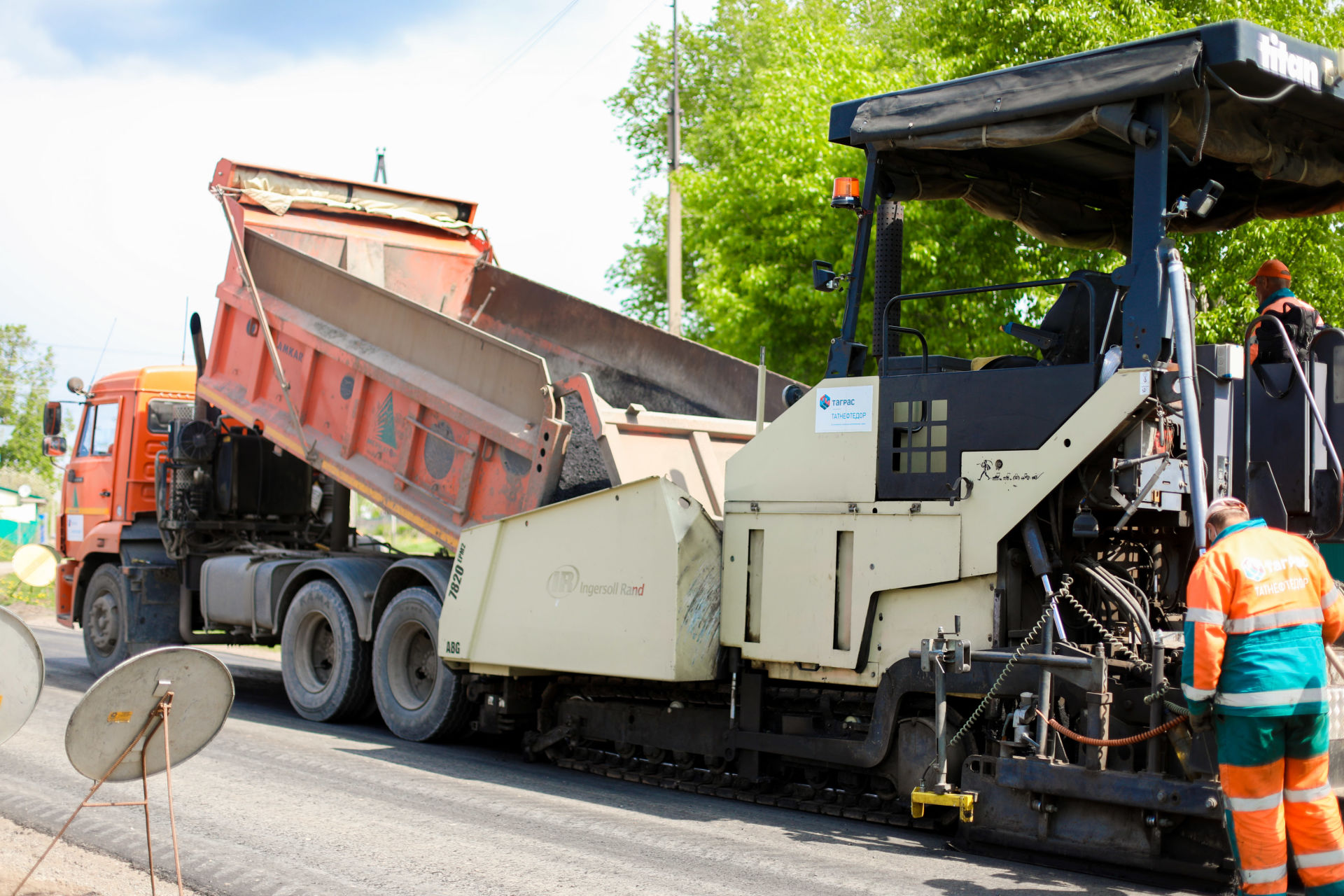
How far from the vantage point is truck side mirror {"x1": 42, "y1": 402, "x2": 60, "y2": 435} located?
1141 cm

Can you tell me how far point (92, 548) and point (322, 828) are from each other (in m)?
6.74

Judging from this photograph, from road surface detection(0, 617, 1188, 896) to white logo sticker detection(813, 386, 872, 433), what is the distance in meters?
1.87

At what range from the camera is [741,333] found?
15.2 metres

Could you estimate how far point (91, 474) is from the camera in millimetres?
11570

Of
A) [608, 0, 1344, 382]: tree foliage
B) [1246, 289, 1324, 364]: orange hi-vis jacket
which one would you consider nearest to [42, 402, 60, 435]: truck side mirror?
[608, 0, 1344, 382]: tree foliage

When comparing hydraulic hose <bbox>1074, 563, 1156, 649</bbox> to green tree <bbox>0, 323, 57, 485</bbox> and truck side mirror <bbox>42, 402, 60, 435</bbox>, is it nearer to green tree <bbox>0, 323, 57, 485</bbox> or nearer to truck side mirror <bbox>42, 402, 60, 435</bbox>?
truck side mirror <bbox>42, 402, 60, 435</bbox>

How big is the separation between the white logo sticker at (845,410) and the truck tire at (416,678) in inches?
121

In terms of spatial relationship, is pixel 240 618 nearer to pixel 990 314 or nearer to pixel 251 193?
pixel 251 193

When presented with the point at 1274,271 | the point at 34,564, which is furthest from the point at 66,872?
the point at 1274,271

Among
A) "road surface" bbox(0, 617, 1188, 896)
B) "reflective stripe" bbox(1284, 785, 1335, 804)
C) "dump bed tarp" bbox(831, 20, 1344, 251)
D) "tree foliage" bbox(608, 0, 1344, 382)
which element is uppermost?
"tree foliage" bbox(608, 0, 1344, 382)

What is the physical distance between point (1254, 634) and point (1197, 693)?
28 centimetres

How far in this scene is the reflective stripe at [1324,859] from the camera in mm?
4258

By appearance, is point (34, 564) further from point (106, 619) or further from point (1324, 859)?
point (1324, 859)

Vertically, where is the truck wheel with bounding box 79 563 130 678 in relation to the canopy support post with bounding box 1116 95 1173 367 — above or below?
below
